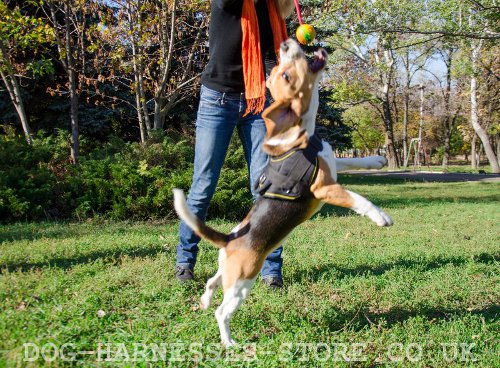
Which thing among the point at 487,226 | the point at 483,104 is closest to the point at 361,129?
the point at 483,104

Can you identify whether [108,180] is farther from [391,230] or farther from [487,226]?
[487,226]

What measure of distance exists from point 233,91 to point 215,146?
0.50 meters

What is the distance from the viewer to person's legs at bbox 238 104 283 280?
3816 mm

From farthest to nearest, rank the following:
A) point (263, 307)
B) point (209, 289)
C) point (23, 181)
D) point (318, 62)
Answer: point (23, 181) < point (263, 307) < point (209, 289) < point (318, 62)

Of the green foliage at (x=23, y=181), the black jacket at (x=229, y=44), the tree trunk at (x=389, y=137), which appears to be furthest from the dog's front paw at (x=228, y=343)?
the tree trunk at (x=389, y=137)

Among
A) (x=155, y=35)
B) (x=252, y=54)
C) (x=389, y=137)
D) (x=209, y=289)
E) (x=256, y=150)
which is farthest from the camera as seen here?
(x=389, y=137)

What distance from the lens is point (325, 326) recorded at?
321cm

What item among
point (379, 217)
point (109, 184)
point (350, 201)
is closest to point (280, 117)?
point (350, 201)

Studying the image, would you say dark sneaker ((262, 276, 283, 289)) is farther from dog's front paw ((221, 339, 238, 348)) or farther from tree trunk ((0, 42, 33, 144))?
tree trunk ((0, 42, 33, 144))

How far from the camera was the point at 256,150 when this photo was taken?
3.85 meters

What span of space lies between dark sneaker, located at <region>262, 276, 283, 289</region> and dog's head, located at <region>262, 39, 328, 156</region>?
1.67 metres

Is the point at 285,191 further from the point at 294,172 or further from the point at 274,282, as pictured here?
the point at 274,282

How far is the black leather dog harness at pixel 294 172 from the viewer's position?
258 centimetres

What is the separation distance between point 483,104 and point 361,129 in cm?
1746
